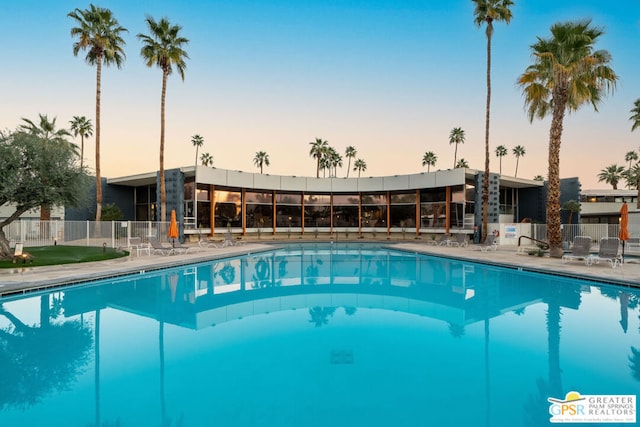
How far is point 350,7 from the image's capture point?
17031 mm

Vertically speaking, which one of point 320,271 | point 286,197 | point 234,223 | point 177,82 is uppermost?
point 177,82

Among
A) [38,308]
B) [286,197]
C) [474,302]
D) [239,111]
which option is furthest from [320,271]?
[286,197]

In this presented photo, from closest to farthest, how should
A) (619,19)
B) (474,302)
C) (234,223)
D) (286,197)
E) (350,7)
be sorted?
(474,302)
(619,19)
(350,7)
(234,223)
(286,197)

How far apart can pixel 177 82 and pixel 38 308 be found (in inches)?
726

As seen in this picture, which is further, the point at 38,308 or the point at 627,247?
the point at 627,247

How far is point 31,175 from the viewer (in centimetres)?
1223

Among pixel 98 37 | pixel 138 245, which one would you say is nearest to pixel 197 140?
pixel 98 37

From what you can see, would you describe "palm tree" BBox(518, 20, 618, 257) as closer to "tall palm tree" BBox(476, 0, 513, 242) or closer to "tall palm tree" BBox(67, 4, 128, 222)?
"tall palm tree" BBox(476, 0, 513, 242)

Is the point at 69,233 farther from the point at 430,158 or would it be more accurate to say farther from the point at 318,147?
the point at 430,158

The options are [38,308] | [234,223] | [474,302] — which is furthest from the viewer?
[234,223]

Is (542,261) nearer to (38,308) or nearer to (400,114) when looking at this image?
(400,114)

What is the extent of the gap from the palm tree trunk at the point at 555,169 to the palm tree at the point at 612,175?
50.3m

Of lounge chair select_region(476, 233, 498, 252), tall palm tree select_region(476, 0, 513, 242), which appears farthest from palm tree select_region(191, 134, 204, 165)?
A: lounge chair select_region(476, 233, 498, 252)

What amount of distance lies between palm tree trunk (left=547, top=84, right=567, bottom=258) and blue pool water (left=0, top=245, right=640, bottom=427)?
5.68 meters
